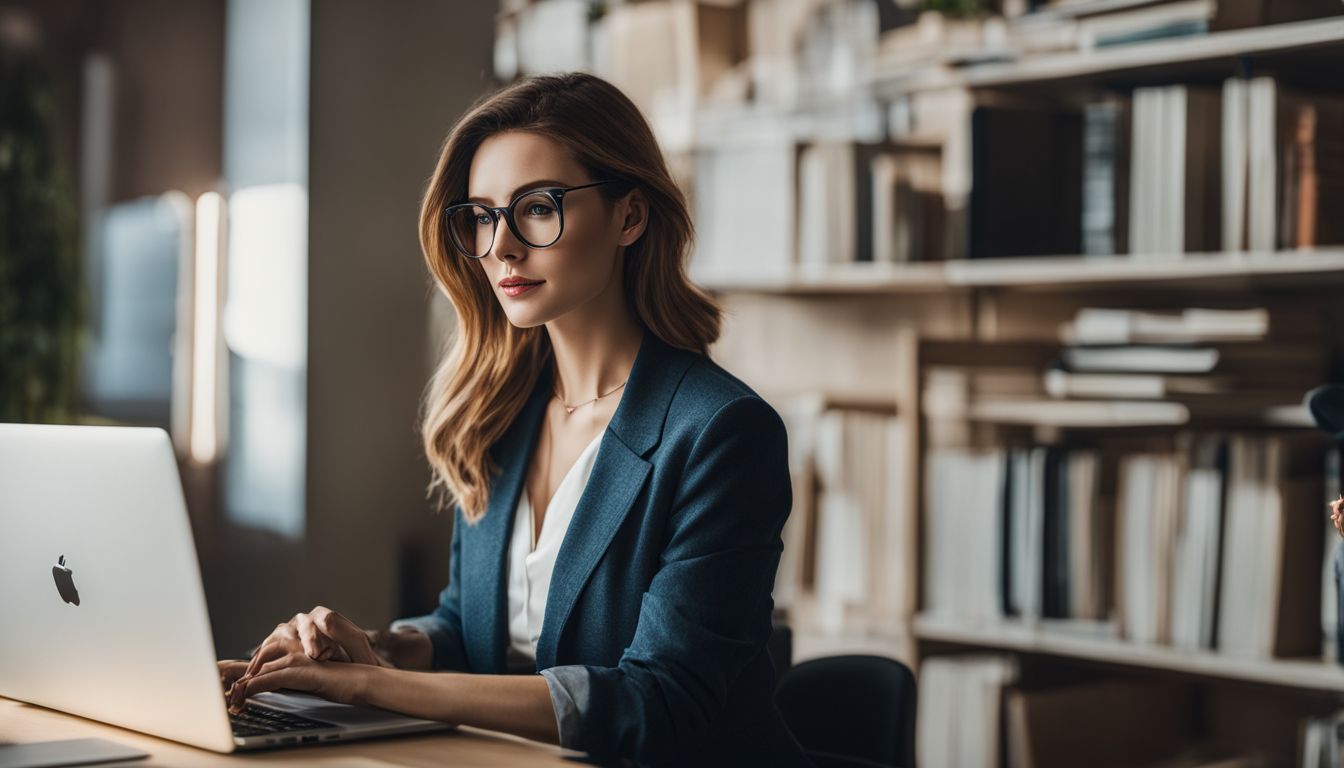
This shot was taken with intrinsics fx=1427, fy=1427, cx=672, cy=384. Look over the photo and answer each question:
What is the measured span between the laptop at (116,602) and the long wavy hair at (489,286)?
18.6 inches

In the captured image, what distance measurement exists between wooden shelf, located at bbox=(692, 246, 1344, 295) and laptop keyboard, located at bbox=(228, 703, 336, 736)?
1.63 m

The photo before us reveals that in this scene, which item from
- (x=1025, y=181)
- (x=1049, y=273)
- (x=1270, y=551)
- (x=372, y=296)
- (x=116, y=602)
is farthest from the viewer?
(x=372, y=296)

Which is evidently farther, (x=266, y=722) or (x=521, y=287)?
(x=521, y=287)

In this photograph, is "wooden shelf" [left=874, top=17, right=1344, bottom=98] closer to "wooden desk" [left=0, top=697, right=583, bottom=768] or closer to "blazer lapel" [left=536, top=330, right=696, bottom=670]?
"blazer lapel" [left=536, top=330, right=696, bottom=670]

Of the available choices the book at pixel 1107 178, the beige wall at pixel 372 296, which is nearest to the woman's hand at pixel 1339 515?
the book at pixel 1107 178

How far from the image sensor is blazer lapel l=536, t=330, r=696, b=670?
1614 millimetres

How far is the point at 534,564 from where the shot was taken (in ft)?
5.64

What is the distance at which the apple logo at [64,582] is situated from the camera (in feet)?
4.38

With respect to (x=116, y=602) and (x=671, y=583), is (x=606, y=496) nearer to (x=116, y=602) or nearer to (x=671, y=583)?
(x=671, y=583)

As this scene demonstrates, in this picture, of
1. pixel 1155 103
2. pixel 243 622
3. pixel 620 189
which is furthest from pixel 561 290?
pixel 243 622

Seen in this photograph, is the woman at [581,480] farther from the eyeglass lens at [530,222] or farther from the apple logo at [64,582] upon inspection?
the apple logo at [64,582]

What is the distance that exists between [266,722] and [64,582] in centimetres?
23

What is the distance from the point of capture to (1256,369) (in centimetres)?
244

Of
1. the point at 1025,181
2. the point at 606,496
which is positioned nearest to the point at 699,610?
the point at 606,496
